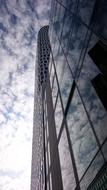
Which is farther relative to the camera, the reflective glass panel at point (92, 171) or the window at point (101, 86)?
the window at point (101, 86)

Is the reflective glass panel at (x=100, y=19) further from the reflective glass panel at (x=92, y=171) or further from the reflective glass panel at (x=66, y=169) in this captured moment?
the reflective glass panel at (x=66, y=169)

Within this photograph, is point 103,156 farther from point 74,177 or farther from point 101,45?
point 101,45

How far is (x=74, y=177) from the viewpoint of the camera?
8.19m

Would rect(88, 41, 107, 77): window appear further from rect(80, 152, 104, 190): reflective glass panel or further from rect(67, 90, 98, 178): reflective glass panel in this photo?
rect(80, 152, 104, 190): reflective glass panel

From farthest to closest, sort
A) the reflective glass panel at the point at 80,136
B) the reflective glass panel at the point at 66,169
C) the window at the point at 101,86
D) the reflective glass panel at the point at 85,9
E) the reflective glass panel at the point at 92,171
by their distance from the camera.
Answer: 1. the reflective glass panel at the point at 66,169
2. the reflective glass panel at the point at 85,9
3. the reflective glass panel at the point at 80,136
4. the window at the point at 101,86
5. the reflective glass panel at the point at 92,171

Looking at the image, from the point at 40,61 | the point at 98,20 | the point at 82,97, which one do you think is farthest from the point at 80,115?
the point at 40,61

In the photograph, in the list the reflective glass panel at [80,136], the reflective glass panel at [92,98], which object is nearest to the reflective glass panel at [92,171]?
the reflective glass panel at [80,136]

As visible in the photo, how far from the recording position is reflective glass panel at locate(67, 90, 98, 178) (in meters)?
6.94

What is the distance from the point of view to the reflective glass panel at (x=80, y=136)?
694 cm

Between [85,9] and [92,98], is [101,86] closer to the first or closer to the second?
[92,98]

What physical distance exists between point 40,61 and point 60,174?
67.9 meters

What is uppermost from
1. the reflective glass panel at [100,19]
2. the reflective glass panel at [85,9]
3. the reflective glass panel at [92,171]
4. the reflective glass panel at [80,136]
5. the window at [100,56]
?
the reflective glass panel at [85,9]

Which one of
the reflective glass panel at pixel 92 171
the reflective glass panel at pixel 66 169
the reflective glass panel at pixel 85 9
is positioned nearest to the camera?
the reflective glass panel at pixel 92 171

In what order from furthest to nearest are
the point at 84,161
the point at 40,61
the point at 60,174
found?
the point at 40,61
the point at 60,174
the point at 84,161
